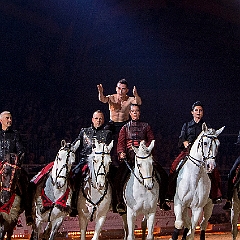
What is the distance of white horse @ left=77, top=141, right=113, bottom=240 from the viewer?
6676 millimetres

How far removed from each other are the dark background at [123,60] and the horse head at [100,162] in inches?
266

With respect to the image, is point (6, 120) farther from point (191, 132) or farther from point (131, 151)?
point (191, 132)

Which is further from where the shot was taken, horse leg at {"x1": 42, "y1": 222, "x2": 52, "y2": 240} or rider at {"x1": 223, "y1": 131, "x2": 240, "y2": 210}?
rider at {"x1": 223, "y1": 131, "x2": 240, "y2": 210}

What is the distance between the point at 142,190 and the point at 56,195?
1122mm

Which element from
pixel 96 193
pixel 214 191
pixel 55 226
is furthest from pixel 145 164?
pixel 214 191

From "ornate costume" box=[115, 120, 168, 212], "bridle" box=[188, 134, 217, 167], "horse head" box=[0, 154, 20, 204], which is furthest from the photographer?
"ornate costume" box=[115, 120, 168, 212]

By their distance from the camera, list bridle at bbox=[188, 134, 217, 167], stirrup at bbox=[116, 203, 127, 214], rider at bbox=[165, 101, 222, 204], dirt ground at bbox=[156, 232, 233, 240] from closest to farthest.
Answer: bridle at bbox=[188, 134, 217, 167] < stirrup at bbox=[116, 203, 127, 214] < rider at bbox=[165, 101, 222, 204] < dirt ground at bbox=[156, 232, 233, 240]

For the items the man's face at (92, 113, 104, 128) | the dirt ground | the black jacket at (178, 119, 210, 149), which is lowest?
the dirt ground

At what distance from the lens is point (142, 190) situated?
6887 mm

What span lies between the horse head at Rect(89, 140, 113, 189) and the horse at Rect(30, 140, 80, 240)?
0.30m

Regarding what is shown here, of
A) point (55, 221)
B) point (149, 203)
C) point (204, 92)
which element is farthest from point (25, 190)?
point (204, 92)

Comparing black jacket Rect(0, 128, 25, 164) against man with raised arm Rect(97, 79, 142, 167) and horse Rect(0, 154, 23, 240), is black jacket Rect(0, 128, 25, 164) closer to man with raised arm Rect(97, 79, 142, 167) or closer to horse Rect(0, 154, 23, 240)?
horse Rect(0, 154, 23, 240)

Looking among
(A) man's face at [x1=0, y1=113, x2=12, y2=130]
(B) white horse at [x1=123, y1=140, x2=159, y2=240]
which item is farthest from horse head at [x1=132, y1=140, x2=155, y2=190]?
(A) man's face at [x1=0, y1=113, x2=12, y2=130]

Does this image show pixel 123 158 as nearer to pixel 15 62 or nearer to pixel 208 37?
pixel 15 62
